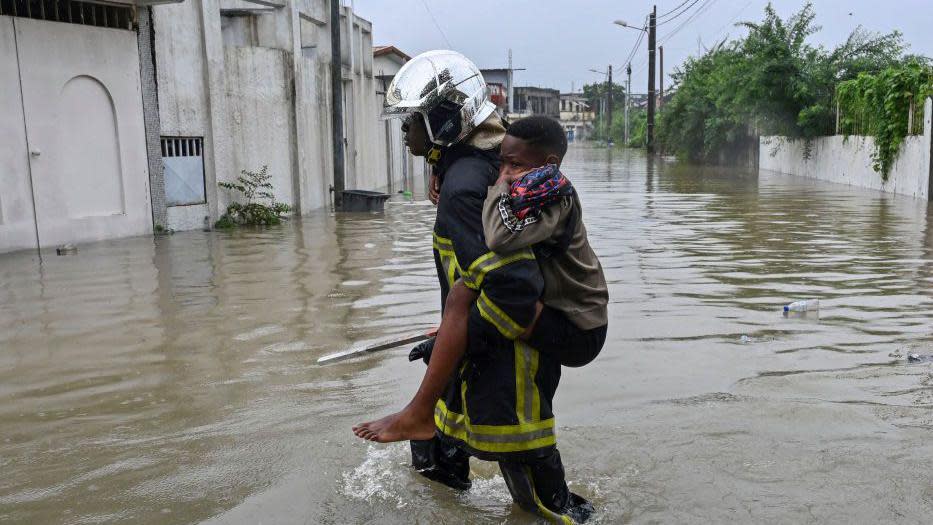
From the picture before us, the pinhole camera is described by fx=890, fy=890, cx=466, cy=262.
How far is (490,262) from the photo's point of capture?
2.96m

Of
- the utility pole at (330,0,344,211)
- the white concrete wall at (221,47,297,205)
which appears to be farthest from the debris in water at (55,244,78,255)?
the utility pole at (330,0,344,211)

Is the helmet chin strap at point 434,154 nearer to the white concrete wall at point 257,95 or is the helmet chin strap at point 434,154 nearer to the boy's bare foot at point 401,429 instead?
the boy's bare foot at point 401,429

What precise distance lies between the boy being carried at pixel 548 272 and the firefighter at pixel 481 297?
0.05 meters

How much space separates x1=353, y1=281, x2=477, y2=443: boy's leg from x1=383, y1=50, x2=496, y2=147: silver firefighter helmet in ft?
2.06

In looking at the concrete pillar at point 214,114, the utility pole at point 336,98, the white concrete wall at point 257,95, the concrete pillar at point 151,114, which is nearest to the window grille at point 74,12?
the concrete pillar at point 151,114

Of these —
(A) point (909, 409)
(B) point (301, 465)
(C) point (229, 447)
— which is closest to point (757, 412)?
(A) point (909, 409)

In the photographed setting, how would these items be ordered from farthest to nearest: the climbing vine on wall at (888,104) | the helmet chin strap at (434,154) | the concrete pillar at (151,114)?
1. the climbing vine on wall at (888,104)
2. the concrete pillar at (151,114)
3. the helmet chin strap at (434,154)

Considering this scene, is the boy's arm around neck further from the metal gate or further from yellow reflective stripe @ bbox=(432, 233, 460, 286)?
the metal gate

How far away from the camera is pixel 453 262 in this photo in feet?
10.5

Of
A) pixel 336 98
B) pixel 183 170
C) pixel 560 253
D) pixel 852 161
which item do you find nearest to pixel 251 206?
pixel 183 170

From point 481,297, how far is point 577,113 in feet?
450

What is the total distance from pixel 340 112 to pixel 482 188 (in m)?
17.7

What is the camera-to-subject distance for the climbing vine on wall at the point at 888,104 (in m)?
19.8

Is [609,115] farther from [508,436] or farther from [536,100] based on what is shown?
[508,436]
